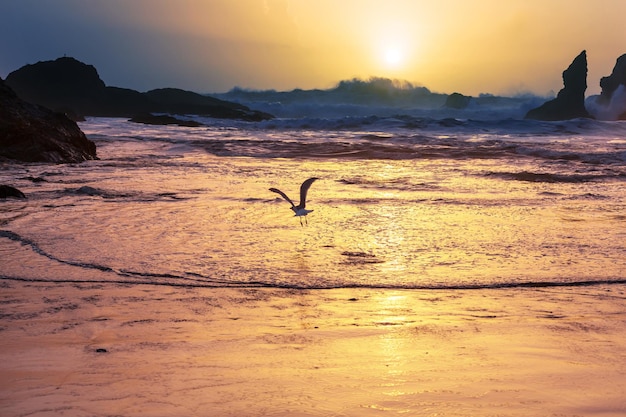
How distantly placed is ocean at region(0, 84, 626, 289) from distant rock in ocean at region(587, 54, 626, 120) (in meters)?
67.2

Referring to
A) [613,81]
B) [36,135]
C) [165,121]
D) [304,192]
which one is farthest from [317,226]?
[613,81]

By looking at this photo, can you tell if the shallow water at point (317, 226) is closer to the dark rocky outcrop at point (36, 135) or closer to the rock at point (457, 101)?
the dark rocky outcrop at point (36, 135)

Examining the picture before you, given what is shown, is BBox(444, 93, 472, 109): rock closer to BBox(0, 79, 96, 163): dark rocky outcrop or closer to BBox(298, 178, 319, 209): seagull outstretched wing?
BBox(0, 79, 96, 163): dark rocky outcrop

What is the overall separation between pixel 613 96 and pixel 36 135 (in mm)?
77860

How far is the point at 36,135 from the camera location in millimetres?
18938

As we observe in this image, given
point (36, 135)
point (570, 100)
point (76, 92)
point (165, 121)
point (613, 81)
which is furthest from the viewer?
point (76, 92)

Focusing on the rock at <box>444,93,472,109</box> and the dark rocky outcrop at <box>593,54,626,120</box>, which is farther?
the rock at <box>444,93,472,109</box>

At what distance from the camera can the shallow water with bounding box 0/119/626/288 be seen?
6676mm

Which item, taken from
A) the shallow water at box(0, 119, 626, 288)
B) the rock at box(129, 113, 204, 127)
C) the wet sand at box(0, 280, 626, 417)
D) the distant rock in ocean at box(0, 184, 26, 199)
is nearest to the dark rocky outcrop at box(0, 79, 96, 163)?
the shallow water at box(0, 119, 626, 288)

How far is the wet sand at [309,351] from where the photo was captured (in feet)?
11.9

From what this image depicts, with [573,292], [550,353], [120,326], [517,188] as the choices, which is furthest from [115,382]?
[517,188]

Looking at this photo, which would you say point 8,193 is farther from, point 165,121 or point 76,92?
point 76,92

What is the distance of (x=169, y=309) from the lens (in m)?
5.43

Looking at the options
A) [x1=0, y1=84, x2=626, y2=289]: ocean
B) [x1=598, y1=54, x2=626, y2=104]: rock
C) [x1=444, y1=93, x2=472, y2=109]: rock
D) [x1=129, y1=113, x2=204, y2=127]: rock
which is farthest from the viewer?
[x1=444, y1=93, x2=472, y2=109]: rock
